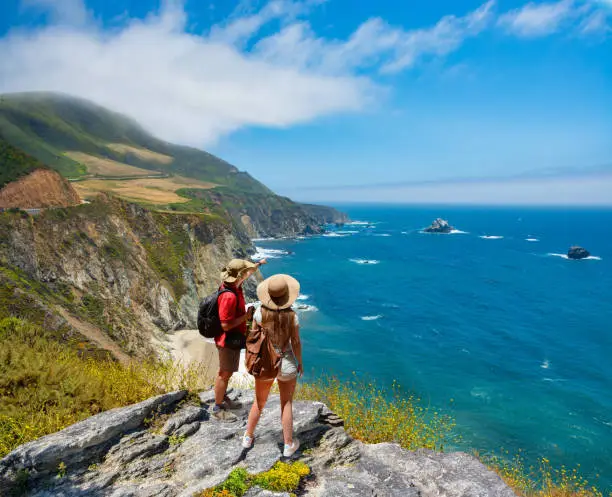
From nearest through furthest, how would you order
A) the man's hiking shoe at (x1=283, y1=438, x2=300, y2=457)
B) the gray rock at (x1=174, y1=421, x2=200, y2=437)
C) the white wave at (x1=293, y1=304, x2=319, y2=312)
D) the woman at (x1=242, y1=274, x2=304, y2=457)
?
the woman at (x1=242, y1=274, x2=304, y2=457) < the man's hiking shoe at (x1=283, y1=438, x2=300, y2=457) < the gray rock at (x1=174, y1=421, x2=200, y2=437) < the white wave at (x1=293, y1=304, x2=319, y2=312)

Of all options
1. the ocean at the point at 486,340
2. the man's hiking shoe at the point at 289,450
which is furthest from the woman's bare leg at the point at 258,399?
the ocean at the point at 486,340

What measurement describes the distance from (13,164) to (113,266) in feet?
62.3

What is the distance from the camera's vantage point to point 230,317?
6.70m

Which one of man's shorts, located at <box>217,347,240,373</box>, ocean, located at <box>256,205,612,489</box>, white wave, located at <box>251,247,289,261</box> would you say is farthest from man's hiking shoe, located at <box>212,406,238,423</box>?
white wave, located at <box>251,247,289,261</box>

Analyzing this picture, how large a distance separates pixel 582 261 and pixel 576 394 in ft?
288

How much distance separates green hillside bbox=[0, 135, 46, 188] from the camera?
1736 inches

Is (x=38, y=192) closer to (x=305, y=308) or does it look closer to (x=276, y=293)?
(x=305, y=308)

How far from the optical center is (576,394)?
36.8 metres

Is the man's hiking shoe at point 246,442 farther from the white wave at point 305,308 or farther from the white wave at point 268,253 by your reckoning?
the white wave at point 268,253

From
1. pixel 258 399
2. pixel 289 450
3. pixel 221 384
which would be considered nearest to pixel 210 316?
pixel 221 384

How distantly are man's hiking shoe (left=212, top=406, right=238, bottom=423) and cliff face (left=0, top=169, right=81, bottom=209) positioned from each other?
47.6 meters

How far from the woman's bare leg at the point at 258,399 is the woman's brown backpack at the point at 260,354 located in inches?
10.5

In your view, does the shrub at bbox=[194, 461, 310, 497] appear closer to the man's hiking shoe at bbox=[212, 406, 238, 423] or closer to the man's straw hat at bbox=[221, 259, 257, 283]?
the man's hiking shoe at bbox=[212, 406, 238, 423]

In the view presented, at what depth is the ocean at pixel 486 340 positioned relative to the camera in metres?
31.5
